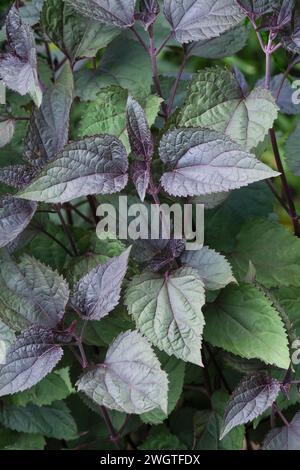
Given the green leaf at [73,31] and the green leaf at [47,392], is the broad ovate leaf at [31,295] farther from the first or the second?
the green leaf at [73,31]

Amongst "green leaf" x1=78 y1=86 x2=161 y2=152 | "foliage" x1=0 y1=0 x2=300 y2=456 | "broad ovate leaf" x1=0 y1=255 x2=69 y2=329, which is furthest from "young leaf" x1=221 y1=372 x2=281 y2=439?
"green leaf" x1=78 y1=86 x2=161 y2=152

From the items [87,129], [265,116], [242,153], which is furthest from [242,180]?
[87,129]

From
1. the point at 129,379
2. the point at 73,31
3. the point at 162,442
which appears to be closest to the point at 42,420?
the point at 162,442

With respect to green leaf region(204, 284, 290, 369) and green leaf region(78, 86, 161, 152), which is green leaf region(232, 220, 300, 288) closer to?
green leaf region(204, 284, 290, 369)

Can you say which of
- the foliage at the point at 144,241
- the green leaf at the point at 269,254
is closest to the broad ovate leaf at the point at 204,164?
the foliage at the point at 144,241

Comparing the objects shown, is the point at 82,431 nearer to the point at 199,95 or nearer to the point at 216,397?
the point at 216,397
